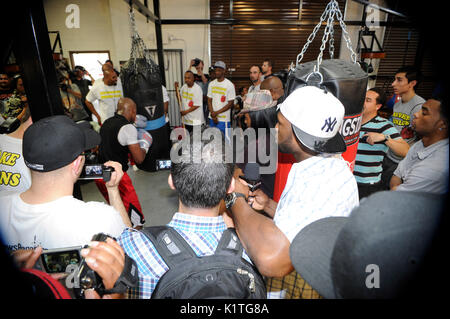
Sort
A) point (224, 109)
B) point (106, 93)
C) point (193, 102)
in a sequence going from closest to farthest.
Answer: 1. point (106, 93)
2. point (224, 109)
3. point (193, 102)

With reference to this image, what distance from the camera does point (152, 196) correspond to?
4254 mm

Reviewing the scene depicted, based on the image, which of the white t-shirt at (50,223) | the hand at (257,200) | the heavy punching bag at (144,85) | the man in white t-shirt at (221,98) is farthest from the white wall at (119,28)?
the white t-shirt at (50,223)

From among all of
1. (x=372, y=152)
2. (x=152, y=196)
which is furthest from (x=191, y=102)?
(x=372, y=152)

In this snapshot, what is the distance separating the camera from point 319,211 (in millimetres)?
1035

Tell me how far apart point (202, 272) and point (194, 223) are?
0.22m

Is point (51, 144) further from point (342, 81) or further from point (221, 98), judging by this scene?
point (221, 98)

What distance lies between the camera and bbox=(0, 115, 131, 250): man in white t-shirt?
1120mm

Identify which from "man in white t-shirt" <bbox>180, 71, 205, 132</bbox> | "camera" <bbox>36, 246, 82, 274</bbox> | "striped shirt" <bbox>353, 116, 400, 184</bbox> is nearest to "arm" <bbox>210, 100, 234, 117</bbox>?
"man in white t-shirt" <bbox>180, 71, 205, 132</bbox>
